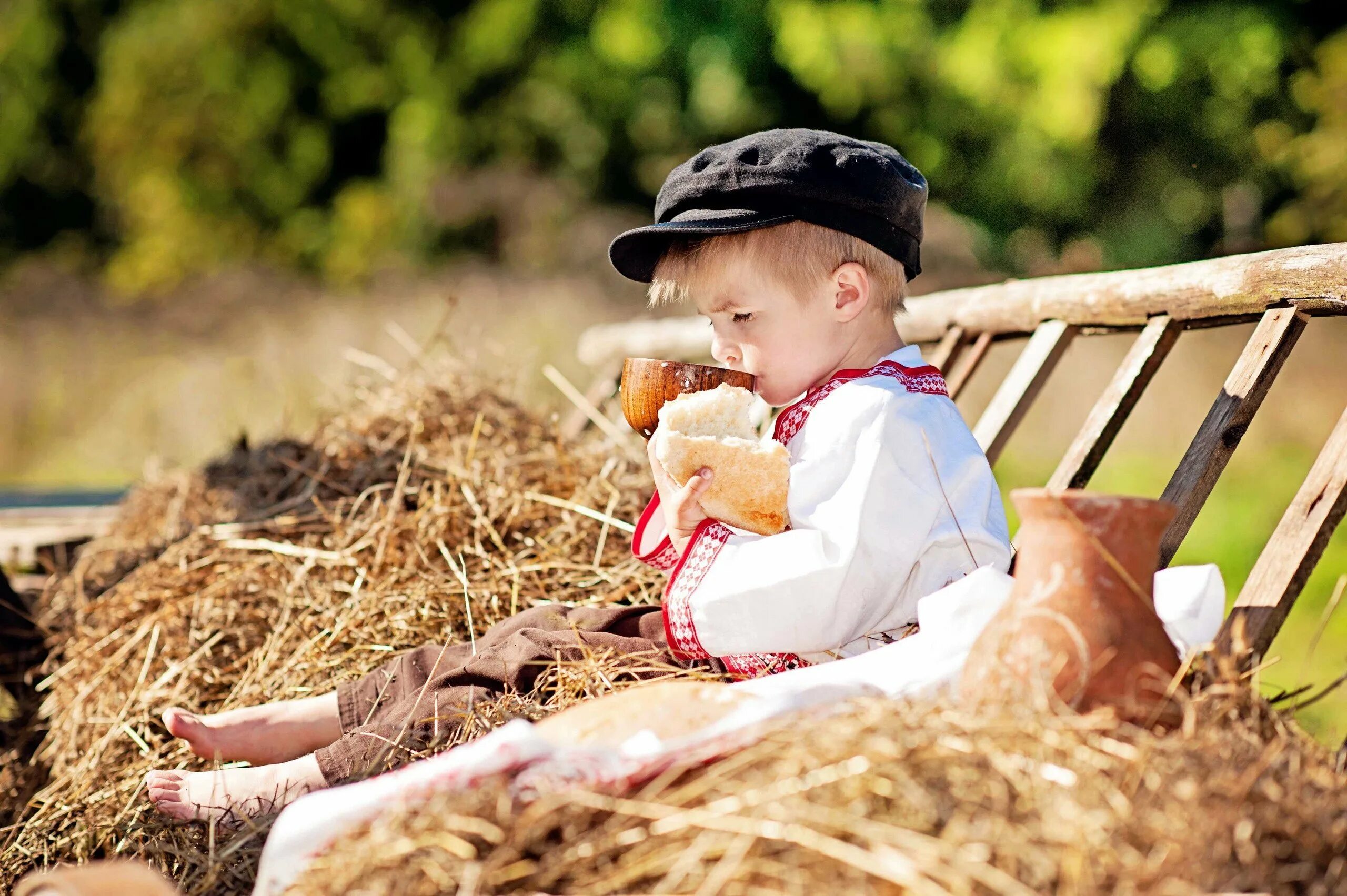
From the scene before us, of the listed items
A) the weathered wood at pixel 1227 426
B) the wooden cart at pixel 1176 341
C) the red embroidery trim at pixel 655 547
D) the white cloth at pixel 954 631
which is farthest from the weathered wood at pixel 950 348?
the white cloth at pixel 954 631

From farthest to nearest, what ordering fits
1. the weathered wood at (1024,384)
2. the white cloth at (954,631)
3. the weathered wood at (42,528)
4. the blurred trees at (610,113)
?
the blurred trees at (610,113) → the weathered wood at (42,528) → the weathered wood at (1024,384) → the white cloth at (954,631)

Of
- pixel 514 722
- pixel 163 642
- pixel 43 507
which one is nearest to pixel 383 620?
pixel 163 642

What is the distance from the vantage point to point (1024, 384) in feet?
9.45

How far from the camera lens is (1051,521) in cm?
146

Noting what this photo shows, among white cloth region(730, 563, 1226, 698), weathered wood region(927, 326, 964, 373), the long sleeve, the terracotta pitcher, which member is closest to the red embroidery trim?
the long sleeve

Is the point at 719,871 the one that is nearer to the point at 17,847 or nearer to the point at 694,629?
the point at 694,629

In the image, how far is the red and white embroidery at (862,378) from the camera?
202cm

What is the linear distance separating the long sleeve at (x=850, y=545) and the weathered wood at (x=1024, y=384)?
Answer: 920 mm

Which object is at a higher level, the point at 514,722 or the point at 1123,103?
the point at 1123,103

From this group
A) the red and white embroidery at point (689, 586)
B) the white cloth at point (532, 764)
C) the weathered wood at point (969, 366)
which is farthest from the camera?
the weathered wood at point (969, 366)

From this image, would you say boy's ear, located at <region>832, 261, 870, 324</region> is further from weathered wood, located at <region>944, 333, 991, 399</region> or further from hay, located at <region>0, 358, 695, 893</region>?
weathered wood, located at <region>944, 333, 991, 399</region>

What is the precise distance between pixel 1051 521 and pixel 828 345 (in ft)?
2.33

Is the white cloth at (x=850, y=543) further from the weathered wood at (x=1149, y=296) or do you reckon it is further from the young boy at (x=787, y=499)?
the weathered wood at (x=1149, y=296)

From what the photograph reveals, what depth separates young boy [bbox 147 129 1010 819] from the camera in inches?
72.1
